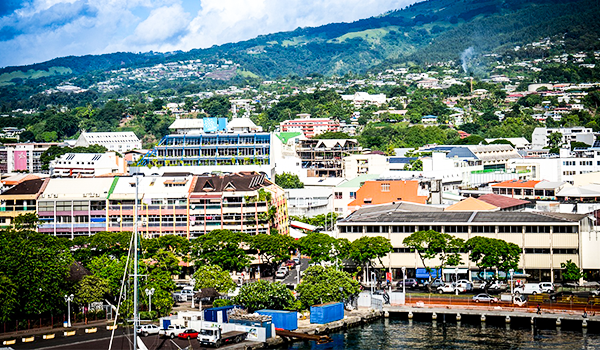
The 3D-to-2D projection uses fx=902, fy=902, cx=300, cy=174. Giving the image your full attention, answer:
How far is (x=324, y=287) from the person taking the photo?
5534 centimetres

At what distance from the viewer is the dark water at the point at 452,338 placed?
49250 mm

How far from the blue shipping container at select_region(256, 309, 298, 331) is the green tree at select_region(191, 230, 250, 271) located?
1361 centimetres

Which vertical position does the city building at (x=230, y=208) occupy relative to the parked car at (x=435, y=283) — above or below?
above

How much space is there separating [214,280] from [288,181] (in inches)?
2147

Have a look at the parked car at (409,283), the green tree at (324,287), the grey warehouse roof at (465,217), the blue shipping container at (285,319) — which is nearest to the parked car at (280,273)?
the grey warehouse roof at (465,217)

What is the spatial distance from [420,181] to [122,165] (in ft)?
141

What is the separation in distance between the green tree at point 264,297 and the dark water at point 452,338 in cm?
385

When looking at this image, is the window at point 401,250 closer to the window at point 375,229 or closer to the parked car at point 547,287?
the window at point 375,229

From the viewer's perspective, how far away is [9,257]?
2048 inches

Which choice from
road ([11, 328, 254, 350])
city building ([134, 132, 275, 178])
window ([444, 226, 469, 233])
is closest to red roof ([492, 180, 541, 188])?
window ([444, 226, 469, 233])

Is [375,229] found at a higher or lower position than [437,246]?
higher

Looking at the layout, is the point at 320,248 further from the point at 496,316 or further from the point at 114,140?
the point at 114,140

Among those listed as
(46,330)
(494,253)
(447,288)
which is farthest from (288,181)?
(46,330)

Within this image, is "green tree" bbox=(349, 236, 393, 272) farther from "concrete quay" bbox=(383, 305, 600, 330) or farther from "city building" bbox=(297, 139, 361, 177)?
"city building" bbox=(297, 139, 361, 177)
